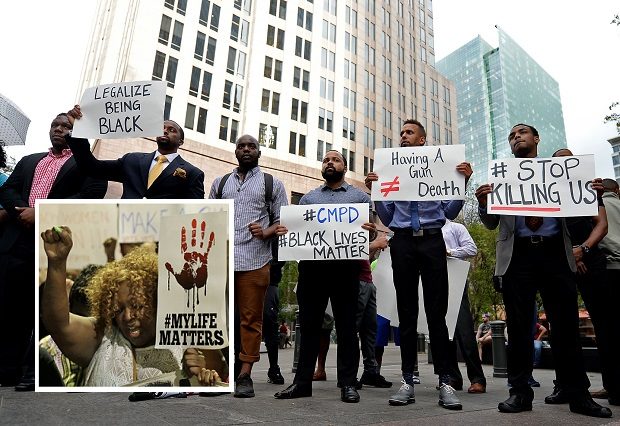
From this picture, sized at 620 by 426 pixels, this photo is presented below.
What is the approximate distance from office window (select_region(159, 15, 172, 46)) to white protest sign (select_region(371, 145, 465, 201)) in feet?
110

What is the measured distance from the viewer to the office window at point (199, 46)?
35.8 metres

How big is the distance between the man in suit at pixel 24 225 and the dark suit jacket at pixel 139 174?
0.85 feet

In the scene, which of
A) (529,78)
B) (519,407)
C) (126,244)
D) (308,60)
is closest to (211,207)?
(126,244)

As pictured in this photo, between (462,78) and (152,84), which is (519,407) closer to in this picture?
(152,84)

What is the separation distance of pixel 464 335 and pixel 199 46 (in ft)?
115

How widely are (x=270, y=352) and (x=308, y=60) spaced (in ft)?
131

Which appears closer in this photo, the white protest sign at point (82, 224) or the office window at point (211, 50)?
the white protest sign at point (82, 224)

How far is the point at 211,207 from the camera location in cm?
234

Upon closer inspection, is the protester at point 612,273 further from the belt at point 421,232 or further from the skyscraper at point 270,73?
the skyscraper at point 270,73

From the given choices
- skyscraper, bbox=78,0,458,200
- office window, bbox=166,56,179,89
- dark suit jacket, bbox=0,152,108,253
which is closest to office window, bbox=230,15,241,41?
skyscraper, bbox=78,0,458,200

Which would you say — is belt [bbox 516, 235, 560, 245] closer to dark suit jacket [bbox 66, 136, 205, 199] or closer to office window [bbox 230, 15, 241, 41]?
dark suit jacket [bbox 66, 136, 205, 199]

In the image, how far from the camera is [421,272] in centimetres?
395

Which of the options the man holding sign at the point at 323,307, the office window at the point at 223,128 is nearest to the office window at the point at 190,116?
the office window at the point at 223,128

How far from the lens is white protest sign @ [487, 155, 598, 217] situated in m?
3.69
